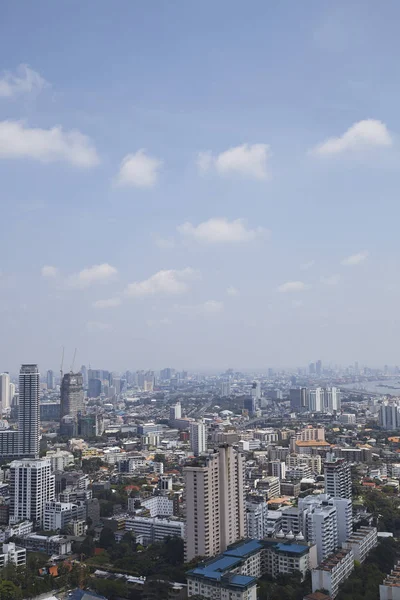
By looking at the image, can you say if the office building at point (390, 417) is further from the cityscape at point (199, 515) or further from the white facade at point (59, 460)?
the white facade at point (59, 460)

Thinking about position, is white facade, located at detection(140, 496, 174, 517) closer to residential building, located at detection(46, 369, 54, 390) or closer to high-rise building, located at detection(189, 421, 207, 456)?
high-rise building, located at detection(189, 421, 207, 456)

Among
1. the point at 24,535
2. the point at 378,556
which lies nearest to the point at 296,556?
the point at 378,556

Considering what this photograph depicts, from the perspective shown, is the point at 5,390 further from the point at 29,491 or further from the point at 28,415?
the point at 29,491

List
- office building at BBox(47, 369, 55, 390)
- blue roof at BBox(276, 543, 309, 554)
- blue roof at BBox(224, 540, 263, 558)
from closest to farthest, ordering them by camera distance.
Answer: blue roof at BBox(224, 540, 263, 558)
blue roof at BBox(276, 543, 309, 554)
office building at BBox(47, 369, 55, 390)

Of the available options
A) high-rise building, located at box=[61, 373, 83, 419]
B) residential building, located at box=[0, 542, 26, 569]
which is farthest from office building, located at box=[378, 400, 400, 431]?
residential building, located at box=[0, 542, 26, 569]

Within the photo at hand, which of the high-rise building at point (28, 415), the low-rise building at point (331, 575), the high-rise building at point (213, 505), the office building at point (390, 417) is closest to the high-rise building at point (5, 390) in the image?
the high-rise building at point (28, 415)

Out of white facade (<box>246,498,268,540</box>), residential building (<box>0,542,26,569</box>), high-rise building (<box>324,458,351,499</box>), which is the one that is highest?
high-rise building (<box>324,458,351,499</box>)

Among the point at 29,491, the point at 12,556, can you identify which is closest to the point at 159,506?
the point at 29,491
